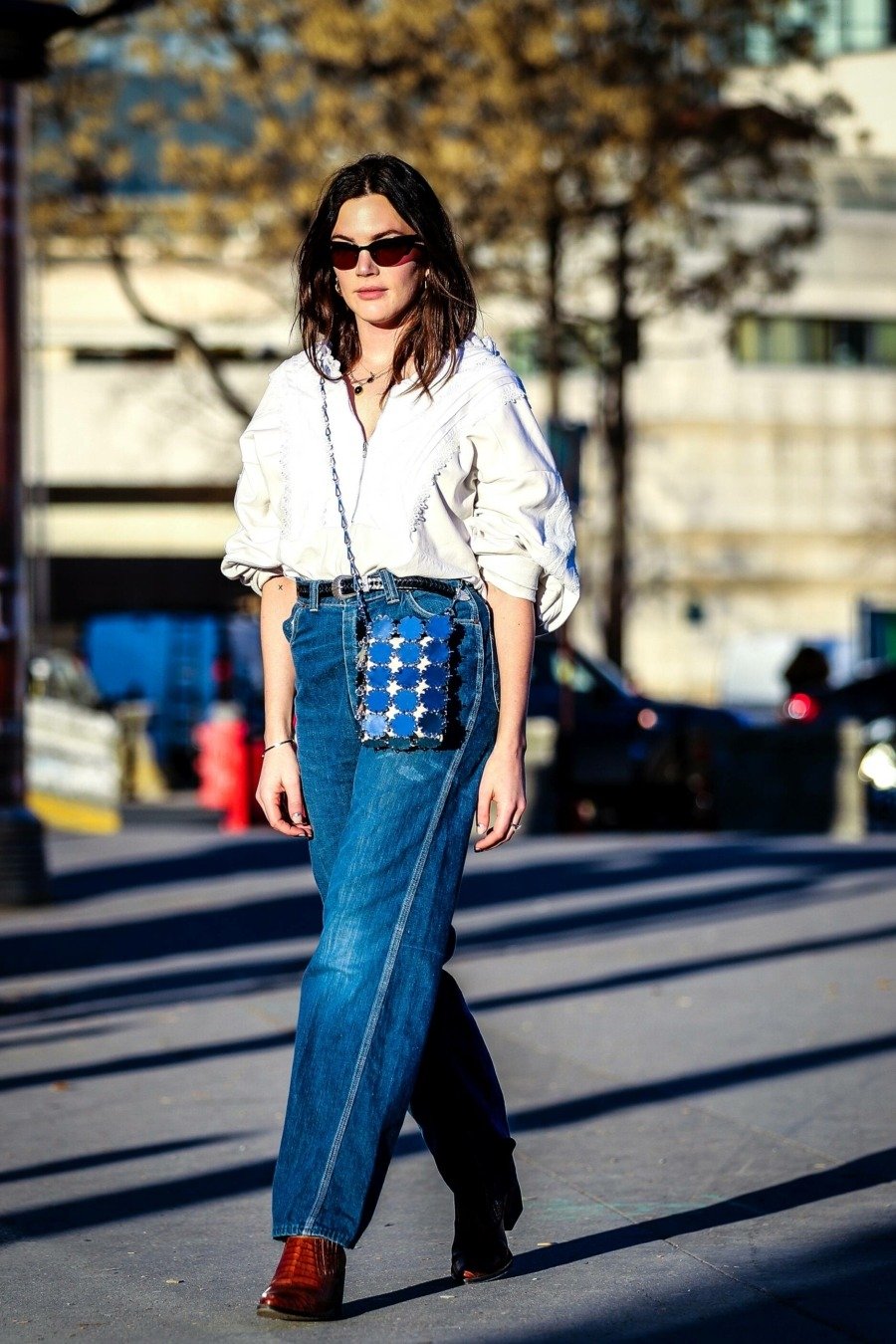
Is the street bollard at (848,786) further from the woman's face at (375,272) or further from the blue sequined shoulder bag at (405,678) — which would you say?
the blue sequined shoulder bag at (405,678)

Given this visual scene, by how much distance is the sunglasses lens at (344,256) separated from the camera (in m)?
3.92

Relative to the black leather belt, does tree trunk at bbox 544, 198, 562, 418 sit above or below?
above

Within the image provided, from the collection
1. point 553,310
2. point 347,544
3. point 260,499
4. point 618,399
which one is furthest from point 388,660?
point 618,399

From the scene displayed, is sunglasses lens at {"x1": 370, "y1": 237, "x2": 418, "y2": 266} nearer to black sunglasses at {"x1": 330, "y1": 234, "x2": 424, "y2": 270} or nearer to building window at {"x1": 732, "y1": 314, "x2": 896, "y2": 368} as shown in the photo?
black sunglasses at {"x1": 330, "y1": 234, "x2": 424, "y2": 270}

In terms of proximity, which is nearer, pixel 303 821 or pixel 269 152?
pixel 303 821

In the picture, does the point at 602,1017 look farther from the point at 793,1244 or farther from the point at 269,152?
the point at 269,152

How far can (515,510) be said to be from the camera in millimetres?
3830

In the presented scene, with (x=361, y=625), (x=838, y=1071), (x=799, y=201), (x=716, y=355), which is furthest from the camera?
(x=716, y=355)

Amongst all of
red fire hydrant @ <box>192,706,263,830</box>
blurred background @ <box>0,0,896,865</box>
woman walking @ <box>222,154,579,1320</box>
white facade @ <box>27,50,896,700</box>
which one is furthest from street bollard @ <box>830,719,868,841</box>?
white facade @ <box>27,50,896,700</box>

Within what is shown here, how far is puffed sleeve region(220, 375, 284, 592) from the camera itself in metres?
4.00

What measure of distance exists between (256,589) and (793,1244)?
5.39ft

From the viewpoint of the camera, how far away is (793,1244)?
4.43 m

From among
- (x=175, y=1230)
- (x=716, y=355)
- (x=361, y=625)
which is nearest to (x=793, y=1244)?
(x=175, y=1230)

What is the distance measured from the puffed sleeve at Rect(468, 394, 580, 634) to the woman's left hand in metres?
0.25
